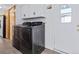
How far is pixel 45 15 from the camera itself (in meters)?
5.47

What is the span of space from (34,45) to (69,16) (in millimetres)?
1269

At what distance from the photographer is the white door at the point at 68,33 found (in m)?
4.17

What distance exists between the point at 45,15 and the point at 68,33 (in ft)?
4.33

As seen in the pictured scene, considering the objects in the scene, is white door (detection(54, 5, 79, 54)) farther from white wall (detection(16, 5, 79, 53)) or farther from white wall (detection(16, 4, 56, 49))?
white wall (detection(16, 4, 56, 49))

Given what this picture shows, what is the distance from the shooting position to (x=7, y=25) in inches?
258

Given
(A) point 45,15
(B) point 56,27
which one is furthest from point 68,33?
(A) point 45,15

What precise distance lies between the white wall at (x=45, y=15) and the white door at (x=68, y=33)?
265 millimetres

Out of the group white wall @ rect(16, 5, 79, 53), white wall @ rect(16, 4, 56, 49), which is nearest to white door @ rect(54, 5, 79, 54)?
white wall @ rect(16, 5, 79, 53)

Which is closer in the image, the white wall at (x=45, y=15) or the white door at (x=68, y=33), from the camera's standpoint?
the white door at (x=68, y=33)

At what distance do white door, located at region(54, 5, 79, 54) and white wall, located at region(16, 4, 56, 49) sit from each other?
0.87 feet

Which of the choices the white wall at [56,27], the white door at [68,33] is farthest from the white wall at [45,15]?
the white door at [68,33]

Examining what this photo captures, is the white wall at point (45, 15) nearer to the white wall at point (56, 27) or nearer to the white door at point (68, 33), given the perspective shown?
the white wall at point (56, 27)

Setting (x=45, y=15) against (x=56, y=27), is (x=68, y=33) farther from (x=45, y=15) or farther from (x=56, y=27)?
(x=45, y=15)

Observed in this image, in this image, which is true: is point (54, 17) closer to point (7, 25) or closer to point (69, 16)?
point (69, 16)
